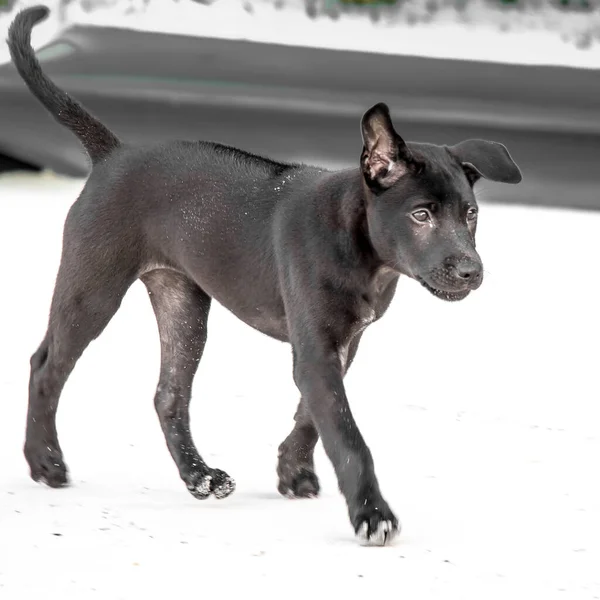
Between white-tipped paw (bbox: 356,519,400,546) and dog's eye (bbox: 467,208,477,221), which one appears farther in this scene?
dog's eye (bbox: 467,208,477,221)

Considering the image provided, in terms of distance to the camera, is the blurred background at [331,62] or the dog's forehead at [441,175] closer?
the dog's forehead at [441,175]

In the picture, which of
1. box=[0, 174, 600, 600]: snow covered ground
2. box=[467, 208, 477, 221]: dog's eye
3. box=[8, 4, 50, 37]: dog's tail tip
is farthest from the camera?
box=[8, 4, 50, 37]: dog's tail tip

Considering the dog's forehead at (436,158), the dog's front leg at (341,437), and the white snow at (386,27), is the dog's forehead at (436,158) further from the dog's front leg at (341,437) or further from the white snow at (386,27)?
the white snow at (386,27)

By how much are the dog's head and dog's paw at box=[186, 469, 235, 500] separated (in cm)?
86

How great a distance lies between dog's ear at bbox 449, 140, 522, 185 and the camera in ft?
12.0

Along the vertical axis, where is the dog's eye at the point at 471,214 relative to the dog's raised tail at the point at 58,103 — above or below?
below

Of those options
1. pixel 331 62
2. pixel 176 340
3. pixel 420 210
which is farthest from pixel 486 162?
pixel 331 62

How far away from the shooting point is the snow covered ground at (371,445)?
3191 mm

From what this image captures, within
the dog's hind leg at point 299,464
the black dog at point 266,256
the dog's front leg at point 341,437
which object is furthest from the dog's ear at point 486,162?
the dog's hind leg at point 299,464

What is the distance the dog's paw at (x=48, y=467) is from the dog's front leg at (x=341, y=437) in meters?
0.88

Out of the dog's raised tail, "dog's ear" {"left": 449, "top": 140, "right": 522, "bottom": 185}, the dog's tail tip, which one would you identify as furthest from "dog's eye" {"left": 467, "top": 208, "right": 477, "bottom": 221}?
the dog's tail tip

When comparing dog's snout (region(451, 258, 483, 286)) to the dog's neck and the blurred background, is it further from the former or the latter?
the blurred background

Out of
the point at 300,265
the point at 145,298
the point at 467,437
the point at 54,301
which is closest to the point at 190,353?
the point at 54,301

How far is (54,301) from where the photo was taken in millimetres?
4113
